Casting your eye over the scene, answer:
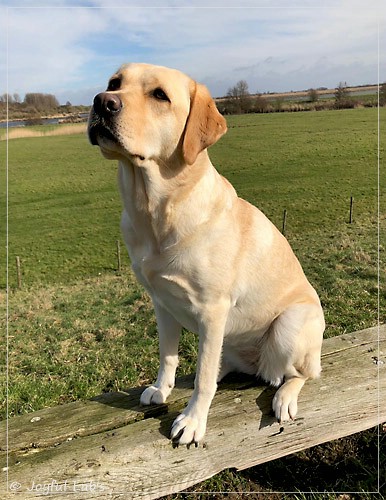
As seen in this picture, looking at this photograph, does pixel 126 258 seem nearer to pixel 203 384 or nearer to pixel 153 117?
pixel 203 384

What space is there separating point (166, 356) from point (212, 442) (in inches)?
29.6

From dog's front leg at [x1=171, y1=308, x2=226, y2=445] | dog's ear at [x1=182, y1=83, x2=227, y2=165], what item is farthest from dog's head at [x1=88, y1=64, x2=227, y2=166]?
dog's front leg at [x1=171, y1=308, x2=226, y2=445]

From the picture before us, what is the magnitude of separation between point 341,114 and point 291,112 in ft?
19.8

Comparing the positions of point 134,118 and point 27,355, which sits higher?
point 134,118

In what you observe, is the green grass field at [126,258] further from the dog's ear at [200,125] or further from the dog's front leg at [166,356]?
the dog's ear at [200,125]

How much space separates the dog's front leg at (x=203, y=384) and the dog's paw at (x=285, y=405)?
0.46 metres

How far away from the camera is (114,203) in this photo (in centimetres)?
3006

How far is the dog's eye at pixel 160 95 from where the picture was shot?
2520 mm

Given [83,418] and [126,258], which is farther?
[126,258]

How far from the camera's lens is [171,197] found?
8.71 feet

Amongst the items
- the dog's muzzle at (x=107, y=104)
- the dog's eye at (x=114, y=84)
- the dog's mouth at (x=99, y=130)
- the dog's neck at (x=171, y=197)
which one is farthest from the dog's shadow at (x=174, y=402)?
the dog's eye at (x=114, y=84)

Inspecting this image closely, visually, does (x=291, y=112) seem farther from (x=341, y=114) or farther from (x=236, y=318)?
(x=236, y=318)

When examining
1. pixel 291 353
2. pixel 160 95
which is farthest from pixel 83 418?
pixel 160 95

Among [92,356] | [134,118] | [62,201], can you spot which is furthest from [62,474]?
[62,201]
